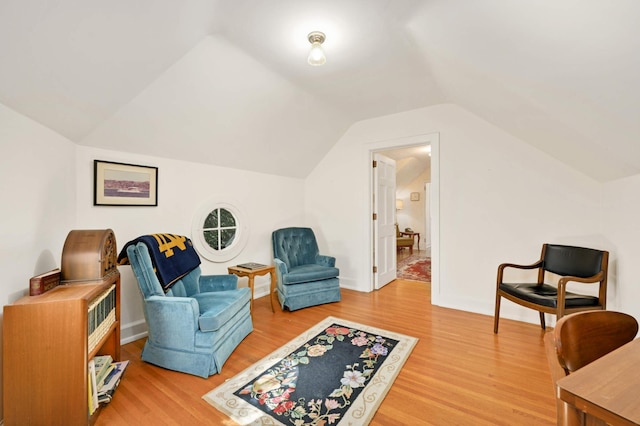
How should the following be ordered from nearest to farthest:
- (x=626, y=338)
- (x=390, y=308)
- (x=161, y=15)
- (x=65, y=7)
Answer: (x=626, y=338) < (x=65, y=7) < (x=161, y=15) < (x=390, y=308)

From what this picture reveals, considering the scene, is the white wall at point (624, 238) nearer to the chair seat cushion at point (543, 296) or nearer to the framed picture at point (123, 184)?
the chair seat cushion at point (543, 296)

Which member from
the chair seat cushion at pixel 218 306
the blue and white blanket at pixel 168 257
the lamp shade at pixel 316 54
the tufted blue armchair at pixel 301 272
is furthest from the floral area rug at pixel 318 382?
the lamp shade at pixel 316 54

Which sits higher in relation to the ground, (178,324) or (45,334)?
(45,334)

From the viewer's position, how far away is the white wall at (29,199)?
1.43 m

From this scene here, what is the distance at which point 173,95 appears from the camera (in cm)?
217

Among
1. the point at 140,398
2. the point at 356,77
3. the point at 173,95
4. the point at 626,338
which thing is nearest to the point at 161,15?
the point at 173,95

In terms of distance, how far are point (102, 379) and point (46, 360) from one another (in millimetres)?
437

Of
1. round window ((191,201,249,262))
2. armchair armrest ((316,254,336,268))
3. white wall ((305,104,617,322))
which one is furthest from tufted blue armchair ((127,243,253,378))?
white wall ((305,104,617,322))

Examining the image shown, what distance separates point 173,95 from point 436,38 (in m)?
2.05

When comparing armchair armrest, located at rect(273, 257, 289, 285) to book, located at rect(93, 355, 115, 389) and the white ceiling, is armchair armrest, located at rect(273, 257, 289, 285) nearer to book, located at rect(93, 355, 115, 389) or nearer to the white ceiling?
the white ceiling

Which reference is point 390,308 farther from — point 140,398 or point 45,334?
point 45,334

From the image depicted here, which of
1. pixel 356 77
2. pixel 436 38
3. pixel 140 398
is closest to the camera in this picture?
pixel 140 398

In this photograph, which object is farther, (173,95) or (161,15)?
(173,95)

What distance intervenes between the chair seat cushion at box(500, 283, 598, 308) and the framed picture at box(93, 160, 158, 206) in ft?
11.4
